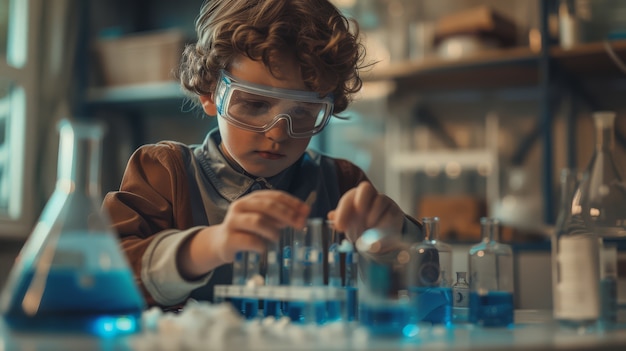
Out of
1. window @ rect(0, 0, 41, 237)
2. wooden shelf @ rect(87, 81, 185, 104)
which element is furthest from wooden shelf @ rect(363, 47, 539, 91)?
window @ rect(0, 0, 41, 237)

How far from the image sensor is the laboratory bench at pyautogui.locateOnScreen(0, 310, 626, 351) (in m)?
0.59

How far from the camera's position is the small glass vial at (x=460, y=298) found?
3.24 ft

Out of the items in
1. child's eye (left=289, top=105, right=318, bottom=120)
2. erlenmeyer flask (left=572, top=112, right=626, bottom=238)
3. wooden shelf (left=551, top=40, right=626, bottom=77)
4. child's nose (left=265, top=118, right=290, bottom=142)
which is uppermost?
wooden shelf (left=551, top=40, right=626, bottom=77)

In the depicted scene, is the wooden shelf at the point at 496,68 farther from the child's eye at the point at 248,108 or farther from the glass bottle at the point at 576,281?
the glass bottle at the point at 576,281

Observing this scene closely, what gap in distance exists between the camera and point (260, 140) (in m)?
1.30

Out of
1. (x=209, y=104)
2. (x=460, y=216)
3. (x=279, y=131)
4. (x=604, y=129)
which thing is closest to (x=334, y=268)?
Result: (x=279, y=131)

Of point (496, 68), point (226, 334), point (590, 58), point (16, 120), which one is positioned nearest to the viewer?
point (226, 334)

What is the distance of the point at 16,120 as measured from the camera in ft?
11.0

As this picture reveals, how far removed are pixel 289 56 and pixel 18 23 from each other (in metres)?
2.60

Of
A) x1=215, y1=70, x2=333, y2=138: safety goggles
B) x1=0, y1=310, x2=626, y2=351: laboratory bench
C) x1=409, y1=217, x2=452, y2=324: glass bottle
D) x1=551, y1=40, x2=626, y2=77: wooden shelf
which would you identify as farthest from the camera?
x1=551, y1=40, x2=626, y2=77: wooden shelf

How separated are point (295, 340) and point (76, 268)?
0.73 ft

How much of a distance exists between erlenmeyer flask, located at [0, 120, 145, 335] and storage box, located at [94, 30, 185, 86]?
2697 mm

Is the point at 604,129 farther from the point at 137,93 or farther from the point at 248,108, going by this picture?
the point at 137,93

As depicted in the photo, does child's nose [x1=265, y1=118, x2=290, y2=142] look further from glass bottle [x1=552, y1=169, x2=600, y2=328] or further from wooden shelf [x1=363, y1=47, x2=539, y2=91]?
wooden shelf [x1=363, y1=47, x2=539, y2=91]
